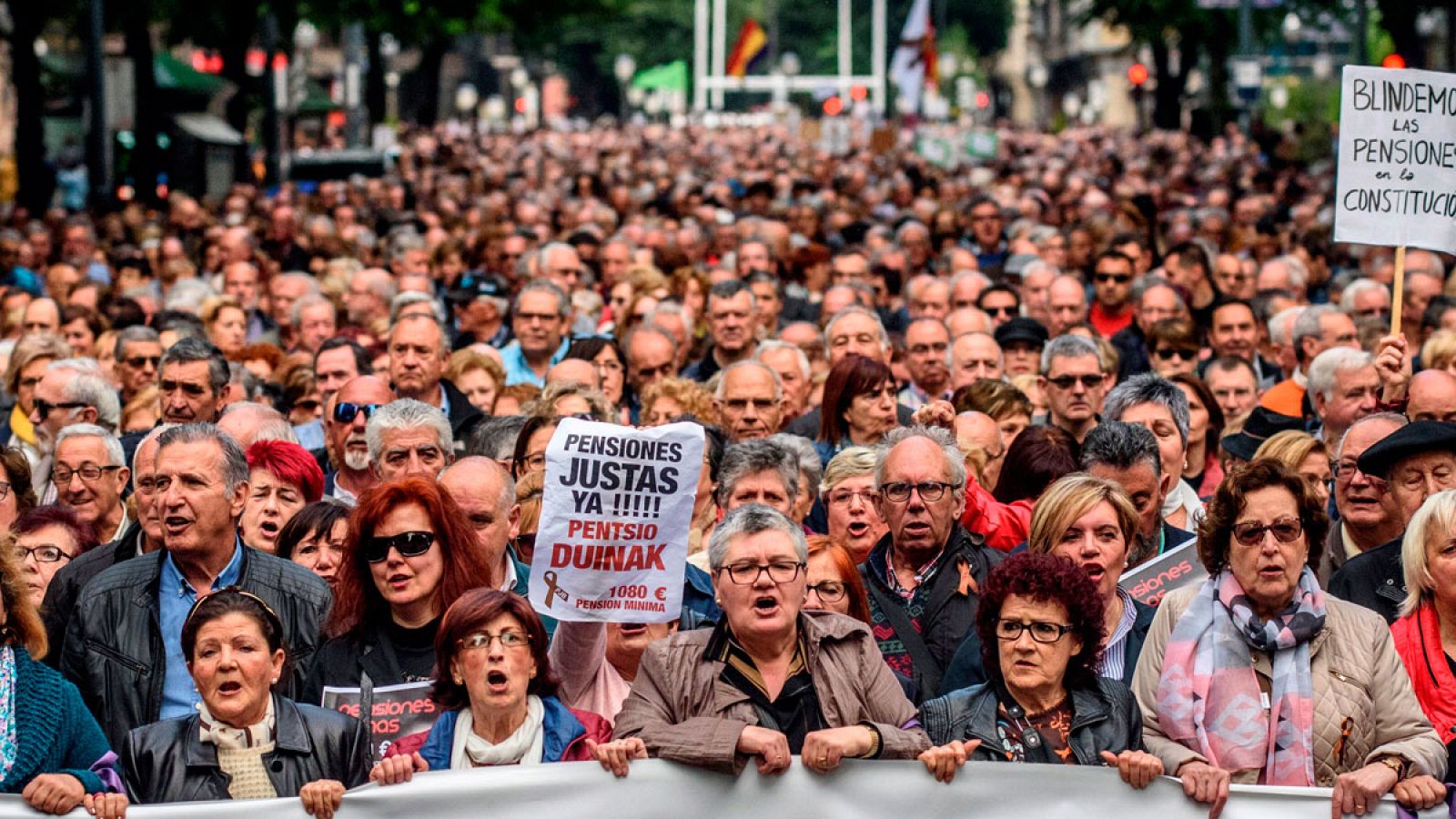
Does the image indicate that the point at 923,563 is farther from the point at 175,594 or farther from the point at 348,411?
the point at 348,411

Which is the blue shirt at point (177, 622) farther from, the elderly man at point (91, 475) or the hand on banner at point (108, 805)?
the elderly man at point (91, 475)

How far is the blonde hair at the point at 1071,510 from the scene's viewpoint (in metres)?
7.12

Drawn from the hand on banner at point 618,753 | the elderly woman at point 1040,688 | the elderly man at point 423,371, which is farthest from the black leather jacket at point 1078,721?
the elderly man at point 423,371

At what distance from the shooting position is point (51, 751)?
588 centimetres

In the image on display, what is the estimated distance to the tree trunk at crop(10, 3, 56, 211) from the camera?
31.3 m

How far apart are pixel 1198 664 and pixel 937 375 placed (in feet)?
19.1

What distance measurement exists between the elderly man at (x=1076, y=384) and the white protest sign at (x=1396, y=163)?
129cm

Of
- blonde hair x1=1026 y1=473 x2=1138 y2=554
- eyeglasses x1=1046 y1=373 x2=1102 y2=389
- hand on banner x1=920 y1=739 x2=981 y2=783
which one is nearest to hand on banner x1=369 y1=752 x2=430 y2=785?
hand on banner x1=920 y1=739 x2=981 y2=783

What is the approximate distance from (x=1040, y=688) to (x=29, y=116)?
90.9ft

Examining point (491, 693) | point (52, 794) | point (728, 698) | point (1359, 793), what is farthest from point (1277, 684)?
point (52, 794)

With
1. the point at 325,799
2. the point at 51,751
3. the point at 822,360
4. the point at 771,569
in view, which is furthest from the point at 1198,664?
the point at 822,360

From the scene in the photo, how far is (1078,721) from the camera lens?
19.8ft

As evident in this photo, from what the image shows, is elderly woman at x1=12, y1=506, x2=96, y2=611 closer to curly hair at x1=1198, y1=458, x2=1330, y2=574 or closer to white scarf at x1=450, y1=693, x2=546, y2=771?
white scarf at x1=450, y1=693, x2=546, y2=771

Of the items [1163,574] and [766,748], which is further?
[1163,574]
